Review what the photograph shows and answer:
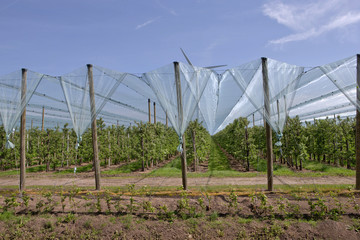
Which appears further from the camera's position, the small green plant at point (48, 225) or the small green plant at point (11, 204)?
the small green plant at point (11, 204)

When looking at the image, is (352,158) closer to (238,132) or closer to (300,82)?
(238,132)

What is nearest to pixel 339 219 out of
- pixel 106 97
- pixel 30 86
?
pixel 106 97

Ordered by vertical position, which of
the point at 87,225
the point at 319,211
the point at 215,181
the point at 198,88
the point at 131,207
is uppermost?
the point at 198,88

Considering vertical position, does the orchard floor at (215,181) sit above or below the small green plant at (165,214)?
below

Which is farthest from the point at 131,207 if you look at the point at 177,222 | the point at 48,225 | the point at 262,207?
the point at 262,207

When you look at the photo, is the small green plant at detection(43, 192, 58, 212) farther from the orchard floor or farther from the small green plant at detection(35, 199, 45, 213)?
the orchard floor

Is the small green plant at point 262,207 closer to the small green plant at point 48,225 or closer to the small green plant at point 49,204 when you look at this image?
the small green plant at point 48,225

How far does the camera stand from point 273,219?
5.73 m

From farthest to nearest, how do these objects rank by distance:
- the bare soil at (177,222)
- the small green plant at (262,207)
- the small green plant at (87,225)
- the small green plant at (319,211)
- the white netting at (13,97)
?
the white netting at (13,97)
the small green plant at (262,207)
the small green plant at (319,211)
the small green plant at (87,225)
the bare soil at (177,222)

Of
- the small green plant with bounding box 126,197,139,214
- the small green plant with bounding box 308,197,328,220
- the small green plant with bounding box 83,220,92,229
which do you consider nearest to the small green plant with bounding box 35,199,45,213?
the small green plant with bounding box 83,220,92,229

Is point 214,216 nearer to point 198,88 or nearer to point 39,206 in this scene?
point 198,88

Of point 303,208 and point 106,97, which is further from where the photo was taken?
point 106,97

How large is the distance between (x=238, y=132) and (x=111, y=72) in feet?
43.8

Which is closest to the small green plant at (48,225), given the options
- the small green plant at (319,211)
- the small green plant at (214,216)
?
the small green plant at (214,216)
